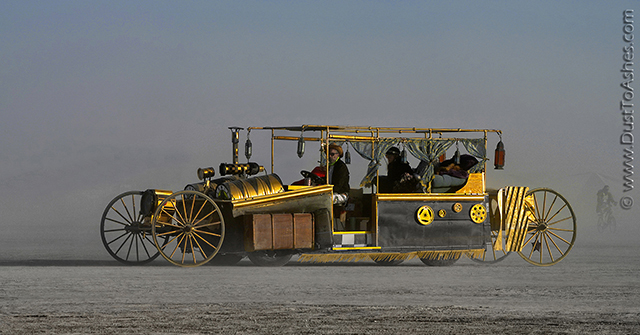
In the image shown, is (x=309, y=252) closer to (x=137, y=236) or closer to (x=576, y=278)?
(x=137, y=236)

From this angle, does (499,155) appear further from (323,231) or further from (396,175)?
(323,231)

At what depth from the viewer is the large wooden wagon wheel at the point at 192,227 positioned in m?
15.7

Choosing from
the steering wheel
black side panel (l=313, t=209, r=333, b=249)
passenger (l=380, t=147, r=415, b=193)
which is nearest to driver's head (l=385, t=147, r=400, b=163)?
passenger (l=380, t=147, r=415, b=193)

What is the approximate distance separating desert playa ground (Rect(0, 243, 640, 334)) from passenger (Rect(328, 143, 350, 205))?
1.40 metres

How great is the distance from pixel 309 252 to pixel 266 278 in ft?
6.51

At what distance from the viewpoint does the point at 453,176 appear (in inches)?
664

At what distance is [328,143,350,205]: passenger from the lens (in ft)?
54.2

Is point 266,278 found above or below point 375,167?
below

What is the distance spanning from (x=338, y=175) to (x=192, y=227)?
2.98m

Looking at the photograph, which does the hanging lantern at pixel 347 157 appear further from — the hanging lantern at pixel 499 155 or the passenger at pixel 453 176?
the hanging lantern at pixel 499 155

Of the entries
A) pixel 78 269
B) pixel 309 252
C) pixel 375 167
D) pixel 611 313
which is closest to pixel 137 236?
pixel 78 269

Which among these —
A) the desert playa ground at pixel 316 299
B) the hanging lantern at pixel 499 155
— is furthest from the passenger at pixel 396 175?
the hanging lantern at pixel 499 155

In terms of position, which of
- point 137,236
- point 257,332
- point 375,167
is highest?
point 375,167

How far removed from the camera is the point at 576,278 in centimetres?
1491
